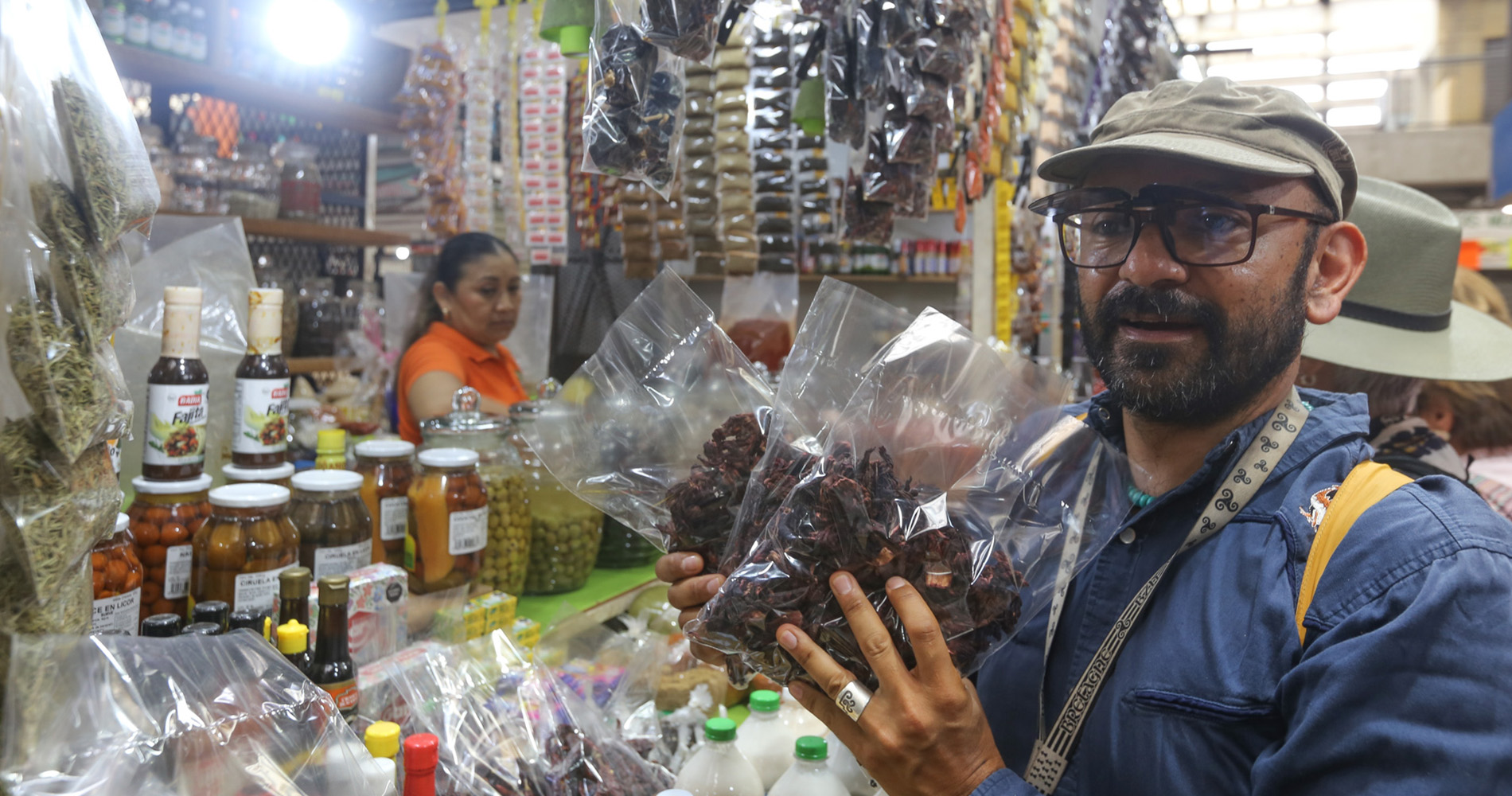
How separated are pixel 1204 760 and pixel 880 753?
346 millimetres

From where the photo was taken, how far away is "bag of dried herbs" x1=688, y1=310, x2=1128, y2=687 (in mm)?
938

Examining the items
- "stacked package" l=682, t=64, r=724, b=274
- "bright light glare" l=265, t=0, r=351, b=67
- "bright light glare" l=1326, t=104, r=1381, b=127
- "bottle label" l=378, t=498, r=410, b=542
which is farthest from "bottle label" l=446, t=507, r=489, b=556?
"bright light glare" l=1326, t=104, r=1381, b=127

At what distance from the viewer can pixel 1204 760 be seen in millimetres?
971

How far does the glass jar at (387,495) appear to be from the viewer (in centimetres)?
173

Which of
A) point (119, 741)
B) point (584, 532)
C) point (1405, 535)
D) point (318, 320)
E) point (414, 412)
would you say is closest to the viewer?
point (119, 741)

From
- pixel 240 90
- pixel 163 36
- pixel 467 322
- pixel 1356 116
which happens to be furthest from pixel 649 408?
pixel 1356 116

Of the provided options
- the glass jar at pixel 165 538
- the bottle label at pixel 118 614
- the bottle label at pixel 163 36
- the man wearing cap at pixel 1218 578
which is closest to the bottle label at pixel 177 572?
the glass jar at pixel 165 538

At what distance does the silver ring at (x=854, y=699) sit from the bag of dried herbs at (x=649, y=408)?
29cm

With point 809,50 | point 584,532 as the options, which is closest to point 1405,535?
point 809,50

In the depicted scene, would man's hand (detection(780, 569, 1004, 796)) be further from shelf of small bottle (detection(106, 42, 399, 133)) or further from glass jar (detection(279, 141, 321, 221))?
glass jar (detection(279, 141, 321, 221))

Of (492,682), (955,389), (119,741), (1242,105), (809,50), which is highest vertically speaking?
(809,50)

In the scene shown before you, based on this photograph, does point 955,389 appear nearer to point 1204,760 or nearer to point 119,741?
point 1204,760

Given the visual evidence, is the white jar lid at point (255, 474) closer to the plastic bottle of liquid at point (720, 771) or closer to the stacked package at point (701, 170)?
the plastic bottle of liquid at point (720, 771)

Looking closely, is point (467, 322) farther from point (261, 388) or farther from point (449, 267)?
point (261, 388)
